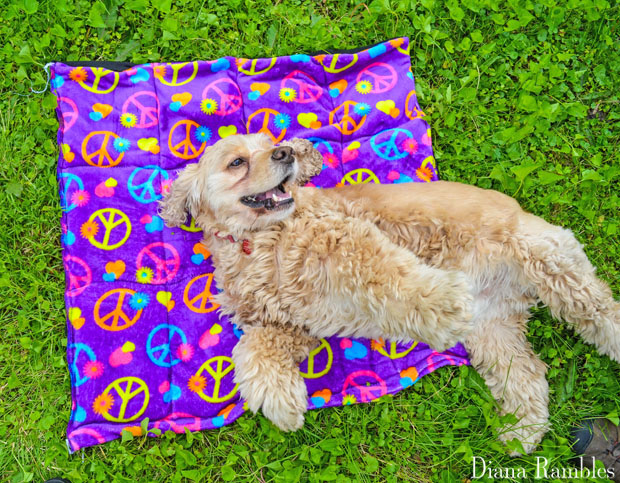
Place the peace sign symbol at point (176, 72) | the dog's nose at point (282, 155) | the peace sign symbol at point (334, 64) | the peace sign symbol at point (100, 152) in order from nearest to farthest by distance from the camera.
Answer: the dog's nose at point (282, 155) → the peace sign symbol at point (100, 152) → the peace sign symbol at point (176, 72) → the peace sign symbol at point (334, 64)

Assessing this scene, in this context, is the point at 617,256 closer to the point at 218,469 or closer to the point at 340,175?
the point at 340,175

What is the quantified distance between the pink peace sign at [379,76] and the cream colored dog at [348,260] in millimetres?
1135

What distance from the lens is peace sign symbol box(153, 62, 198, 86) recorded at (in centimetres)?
354

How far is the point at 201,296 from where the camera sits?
130 inches

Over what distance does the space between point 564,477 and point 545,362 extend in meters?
0.71

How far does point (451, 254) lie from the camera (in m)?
2.75

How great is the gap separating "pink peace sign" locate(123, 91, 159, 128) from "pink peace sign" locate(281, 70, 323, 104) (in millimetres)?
974

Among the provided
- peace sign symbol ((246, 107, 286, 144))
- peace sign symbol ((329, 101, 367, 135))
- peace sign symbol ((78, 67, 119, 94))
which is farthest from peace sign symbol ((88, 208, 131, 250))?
peace sign symbol ((329, 101, 367, 135))

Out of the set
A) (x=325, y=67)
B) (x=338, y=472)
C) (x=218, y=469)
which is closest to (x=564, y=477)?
(x=338, y=472)

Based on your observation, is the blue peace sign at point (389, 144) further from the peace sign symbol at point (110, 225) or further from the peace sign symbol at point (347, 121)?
the peace sign symbol at point (110, 225)

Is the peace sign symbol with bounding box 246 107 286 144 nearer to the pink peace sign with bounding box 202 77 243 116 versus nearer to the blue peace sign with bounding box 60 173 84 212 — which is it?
the pink peace sign with bounding box 202 77 243 116

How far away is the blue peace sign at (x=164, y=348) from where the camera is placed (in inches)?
126

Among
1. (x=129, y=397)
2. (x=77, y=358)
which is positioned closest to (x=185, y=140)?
(x=77, y=358)

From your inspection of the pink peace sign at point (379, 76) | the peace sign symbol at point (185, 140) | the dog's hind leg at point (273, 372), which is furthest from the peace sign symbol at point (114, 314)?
the pink peace sign at point (379, 76)
